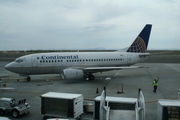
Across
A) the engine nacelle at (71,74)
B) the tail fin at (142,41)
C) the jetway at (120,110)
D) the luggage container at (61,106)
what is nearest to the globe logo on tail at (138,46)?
the tail fin at (142,41)

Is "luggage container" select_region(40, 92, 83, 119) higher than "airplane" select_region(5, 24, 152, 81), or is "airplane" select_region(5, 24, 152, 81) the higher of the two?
"airplane" select_region(5, 24, 152, 81)

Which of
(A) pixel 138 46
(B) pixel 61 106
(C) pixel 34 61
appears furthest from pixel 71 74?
(A) pixel 138 46

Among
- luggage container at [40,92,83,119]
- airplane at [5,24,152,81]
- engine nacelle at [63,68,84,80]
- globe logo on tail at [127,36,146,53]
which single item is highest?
globe logo on tail at [127,36,146,53]

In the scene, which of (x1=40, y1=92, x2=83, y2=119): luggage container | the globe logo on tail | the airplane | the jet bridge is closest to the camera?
the jet bridge

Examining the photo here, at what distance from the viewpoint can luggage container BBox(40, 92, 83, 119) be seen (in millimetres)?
11227

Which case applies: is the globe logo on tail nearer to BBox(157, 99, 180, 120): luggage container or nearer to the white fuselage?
the white fuselage

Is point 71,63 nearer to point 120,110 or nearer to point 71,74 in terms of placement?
point 71,74

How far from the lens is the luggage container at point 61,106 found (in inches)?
442

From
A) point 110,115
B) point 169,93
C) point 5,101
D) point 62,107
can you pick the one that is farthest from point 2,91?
point 169,93

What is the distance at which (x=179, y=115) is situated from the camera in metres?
9.80

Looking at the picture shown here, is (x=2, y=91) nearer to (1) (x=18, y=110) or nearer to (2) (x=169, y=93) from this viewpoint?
(1) (x=18, y=110)

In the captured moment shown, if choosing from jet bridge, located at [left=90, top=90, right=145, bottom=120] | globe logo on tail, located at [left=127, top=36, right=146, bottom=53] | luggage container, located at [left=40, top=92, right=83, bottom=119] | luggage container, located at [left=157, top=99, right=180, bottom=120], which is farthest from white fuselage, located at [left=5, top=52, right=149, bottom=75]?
luggage container, located at [left=157, top=99, right=180, bottom=120]

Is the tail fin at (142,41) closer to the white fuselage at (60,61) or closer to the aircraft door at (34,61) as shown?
the white fuselage at (60,61)

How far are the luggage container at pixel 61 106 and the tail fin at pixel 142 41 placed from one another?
19.3 metres
